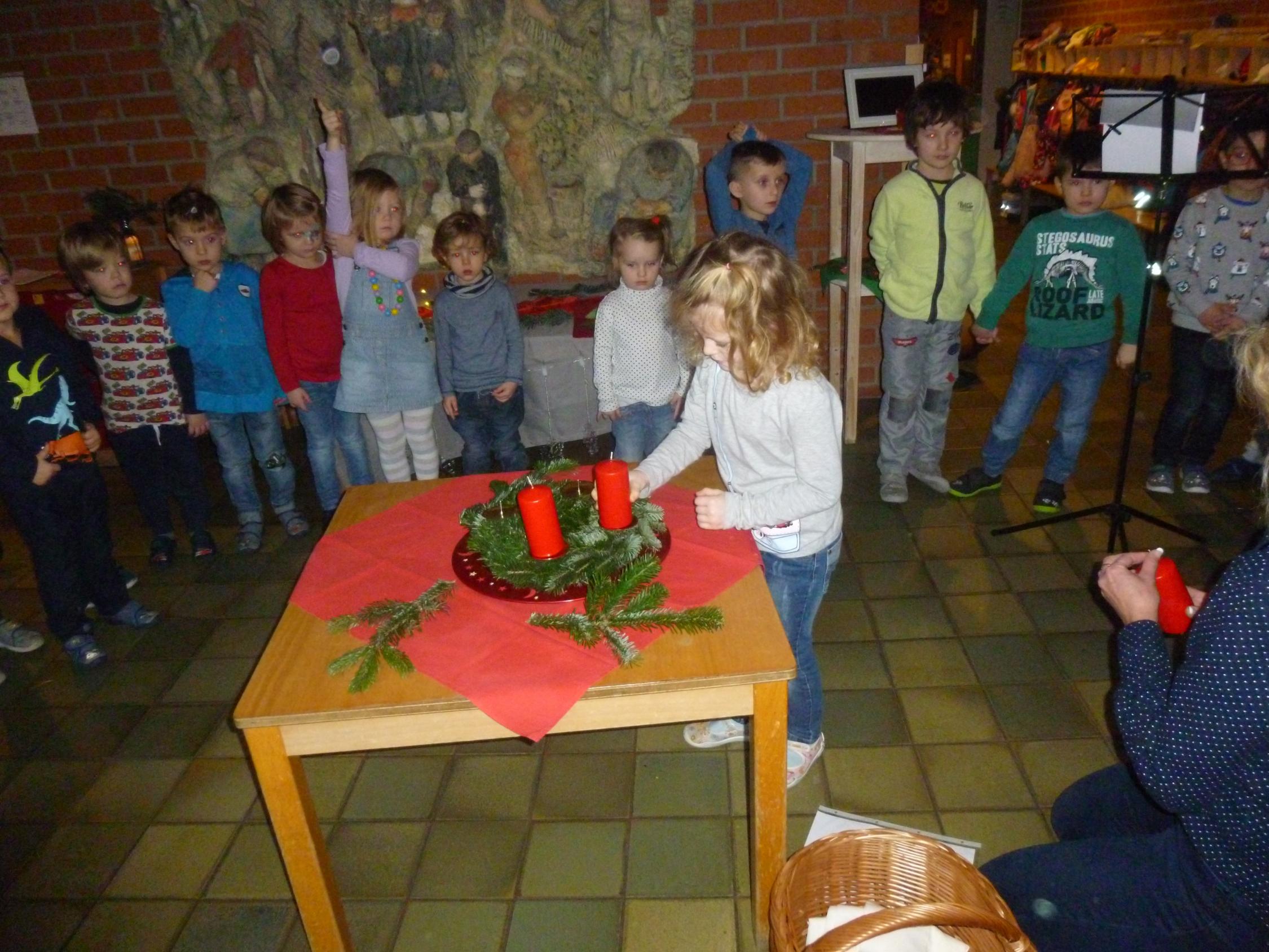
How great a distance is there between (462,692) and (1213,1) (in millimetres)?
8351

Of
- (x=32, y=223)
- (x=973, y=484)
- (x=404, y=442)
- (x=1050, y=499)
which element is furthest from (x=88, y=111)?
(x=1050, y=499)

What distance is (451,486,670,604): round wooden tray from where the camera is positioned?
1.69m

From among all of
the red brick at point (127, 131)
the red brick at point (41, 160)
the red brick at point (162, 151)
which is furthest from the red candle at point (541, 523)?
the red brick at point (41, 160)

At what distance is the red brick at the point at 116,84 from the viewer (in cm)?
453

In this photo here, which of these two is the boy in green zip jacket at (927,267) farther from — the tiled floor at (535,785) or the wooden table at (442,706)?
the wooden table at (442,706)

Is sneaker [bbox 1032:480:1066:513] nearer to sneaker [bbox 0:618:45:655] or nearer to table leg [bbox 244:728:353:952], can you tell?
table leg [bbox 244:728:353:952]

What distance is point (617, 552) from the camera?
1718 millimetres

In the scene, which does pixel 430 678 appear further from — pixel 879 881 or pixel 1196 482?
pixel 1196 482

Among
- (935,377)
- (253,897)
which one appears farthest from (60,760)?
(935,377)

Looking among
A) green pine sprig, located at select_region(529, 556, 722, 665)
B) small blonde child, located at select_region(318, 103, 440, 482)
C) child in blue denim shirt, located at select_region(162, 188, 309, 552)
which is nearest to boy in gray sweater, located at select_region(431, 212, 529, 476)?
small blonde child, located at select_region(318, 103, 440, 482)

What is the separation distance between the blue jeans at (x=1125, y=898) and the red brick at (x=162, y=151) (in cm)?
485

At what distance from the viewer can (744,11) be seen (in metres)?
4.31

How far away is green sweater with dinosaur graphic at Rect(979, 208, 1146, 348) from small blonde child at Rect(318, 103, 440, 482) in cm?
227

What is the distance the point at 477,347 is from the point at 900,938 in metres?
2.56
